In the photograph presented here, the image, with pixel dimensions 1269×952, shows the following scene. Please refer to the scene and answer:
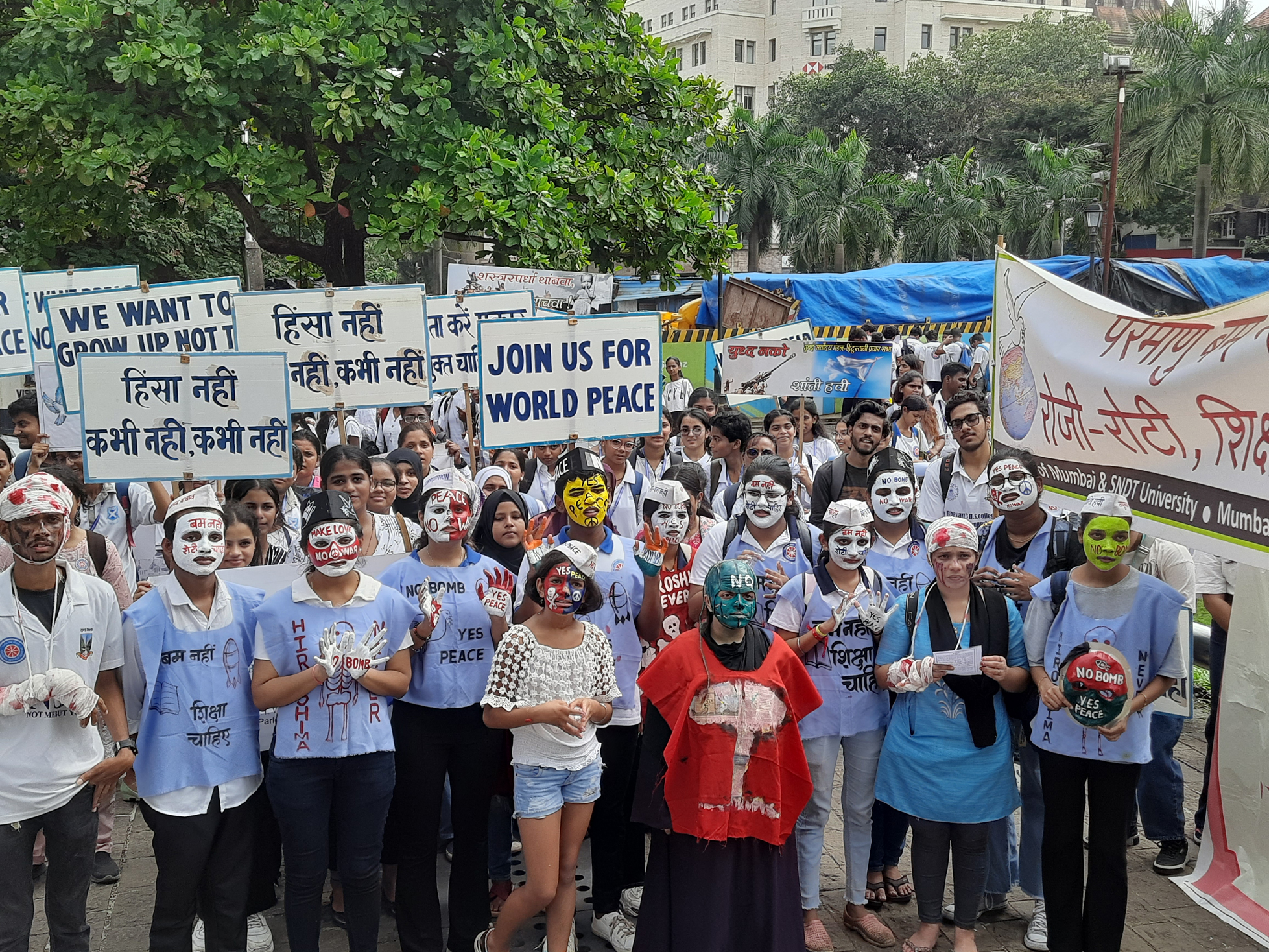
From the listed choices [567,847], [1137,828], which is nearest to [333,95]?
[567,847]

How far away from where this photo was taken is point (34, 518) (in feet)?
13.8

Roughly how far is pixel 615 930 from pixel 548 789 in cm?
104

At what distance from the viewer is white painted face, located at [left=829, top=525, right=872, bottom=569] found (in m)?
5.26

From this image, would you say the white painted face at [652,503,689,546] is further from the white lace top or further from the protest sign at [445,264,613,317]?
the protest sign at [445,264,613,317]

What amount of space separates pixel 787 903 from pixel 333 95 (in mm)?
9573

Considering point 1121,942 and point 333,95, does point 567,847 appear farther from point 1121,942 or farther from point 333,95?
point 333,95

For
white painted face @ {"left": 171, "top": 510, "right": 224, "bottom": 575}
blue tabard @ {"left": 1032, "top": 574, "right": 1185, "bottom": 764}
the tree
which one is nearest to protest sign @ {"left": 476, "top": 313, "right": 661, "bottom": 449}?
white painted face @ {"left": 171, "top": 510, "right": 224, "bottom": 575}

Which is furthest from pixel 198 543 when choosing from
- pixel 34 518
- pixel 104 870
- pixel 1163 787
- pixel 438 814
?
pixel 1163 787

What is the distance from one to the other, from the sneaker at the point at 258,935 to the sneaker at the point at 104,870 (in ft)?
3.85

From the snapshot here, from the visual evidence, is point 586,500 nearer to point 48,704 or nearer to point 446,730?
point 446,730

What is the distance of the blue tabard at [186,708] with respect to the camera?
4371mm

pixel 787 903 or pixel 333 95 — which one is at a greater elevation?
pixel 333 95

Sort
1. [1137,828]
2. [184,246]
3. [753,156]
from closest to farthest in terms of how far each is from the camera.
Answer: [1137,828], [184,246], [753,156]

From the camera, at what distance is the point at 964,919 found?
5.02m
